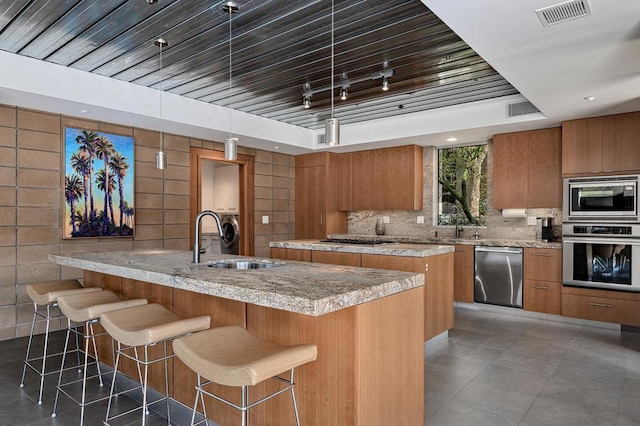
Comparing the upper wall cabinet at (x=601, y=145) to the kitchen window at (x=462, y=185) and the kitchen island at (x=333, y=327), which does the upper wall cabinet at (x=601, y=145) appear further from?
the kitchen island at (x=333, y=327)

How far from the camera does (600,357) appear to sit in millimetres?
3613

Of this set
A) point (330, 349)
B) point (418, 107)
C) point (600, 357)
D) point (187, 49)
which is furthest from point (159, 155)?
point (600, 357)

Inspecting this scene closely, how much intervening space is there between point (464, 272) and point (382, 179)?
1.97 meters

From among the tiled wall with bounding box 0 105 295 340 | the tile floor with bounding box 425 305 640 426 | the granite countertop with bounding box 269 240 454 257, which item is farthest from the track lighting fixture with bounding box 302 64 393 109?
the tile floor with bounding box 425 305 640 426

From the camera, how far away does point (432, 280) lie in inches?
153

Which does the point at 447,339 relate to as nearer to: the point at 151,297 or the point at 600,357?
the point at 600,357

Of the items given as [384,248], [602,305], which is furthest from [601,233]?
[384,248]

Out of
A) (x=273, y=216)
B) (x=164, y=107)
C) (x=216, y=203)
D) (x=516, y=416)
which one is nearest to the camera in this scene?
(x=516, y=416)

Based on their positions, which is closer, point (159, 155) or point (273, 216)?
point (159, 155)

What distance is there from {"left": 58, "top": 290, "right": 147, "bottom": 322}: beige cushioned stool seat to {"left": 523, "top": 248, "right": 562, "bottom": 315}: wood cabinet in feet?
14.3

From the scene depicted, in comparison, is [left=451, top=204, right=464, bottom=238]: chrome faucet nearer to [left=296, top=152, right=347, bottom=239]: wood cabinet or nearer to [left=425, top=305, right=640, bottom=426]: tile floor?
[left=425, top=305, right=640, bottom=426]: tile floor

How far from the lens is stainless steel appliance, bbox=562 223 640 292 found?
4.31 m

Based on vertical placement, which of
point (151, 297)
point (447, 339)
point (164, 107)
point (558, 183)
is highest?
point (164, 107)

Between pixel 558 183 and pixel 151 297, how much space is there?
4.74m
